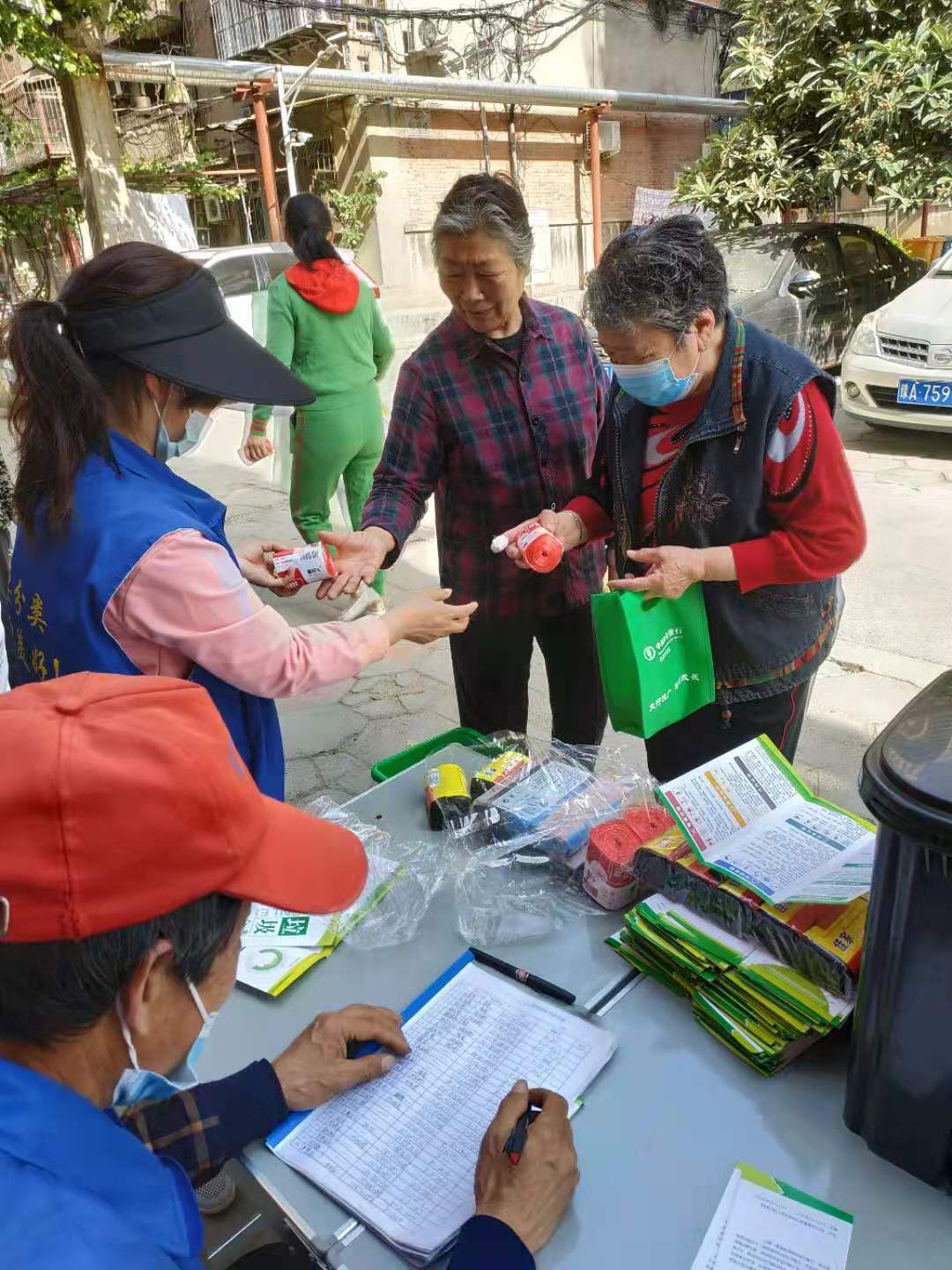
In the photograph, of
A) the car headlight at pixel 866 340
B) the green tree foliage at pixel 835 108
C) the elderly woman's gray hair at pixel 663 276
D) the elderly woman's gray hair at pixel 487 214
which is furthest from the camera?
the green tree foliage at pixel 835 108

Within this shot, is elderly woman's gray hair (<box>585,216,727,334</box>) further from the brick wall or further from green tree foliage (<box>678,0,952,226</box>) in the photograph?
the brick wall

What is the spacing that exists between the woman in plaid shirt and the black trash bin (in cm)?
129

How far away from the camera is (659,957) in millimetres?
1225

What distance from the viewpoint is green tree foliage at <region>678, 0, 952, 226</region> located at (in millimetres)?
7230

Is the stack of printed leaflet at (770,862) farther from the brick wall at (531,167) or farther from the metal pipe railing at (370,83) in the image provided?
the brick wall at (531,167)

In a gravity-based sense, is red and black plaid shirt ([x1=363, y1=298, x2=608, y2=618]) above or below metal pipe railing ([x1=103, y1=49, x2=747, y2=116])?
below

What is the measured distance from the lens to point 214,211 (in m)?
15.2

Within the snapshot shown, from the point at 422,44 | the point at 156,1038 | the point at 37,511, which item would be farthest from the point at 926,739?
the point at 422,44

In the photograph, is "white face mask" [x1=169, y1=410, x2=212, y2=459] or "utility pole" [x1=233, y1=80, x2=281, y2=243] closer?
"white face mask" [x1=169, y1=410, x2=212, y2=459]

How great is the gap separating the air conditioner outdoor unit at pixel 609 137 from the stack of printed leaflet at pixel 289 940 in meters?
17.3

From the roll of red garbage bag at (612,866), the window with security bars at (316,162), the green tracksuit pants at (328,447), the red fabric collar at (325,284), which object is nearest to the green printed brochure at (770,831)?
the roll of red garbage bag at (612,866)

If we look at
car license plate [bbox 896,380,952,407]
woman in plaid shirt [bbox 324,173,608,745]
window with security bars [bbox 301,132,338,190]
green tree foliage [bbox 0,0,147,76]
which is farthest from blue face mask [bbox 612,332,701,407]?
window with security bars [bbox 301,132,338,190]

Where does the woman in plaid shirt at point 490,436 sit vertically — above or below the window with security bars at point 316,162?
below

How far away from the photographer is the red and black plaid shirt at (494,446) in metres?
2.08
